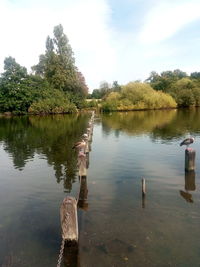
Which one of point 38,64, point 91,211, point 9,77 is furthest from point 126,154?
point 38,64

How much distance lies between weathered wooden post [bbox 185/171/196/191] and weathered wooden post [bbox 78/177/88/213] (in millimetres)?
4121

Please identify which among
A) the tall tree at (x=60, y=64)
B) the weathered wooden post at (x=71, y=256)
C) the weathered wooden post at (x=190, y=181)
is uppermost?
the tall tree at (x=60, y=64)

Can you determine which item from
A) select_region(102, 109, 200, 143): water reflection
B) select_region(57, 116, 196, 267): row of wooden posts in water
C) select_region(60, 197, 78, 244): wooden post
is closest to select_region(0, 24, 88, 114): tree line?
select_region(102, 109, 200, 143): water reflection

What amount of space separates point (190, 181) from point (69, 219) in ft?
22.3

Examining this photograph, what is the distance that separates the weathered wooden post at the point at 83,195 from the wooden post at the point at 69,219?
2.29 meters

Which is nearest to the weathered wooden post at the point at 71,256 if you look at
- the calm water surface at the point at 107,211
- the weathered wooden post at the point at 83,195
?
the calm water surface at the point at 107,211

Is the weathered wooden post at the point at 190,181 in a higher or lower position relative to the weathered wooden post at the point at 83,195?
higher

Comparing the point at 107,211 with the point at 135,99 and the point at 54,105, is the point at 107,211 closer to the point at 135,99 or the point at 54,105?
the point at 54,105

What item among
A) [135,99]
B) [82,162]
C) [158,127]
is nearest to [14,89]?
[135,99]

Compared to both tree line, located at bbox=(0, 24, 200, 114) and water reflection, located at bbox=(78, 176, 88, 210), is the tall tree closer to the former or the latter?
tree line, located at bbox=(0, 24, 200, 114)

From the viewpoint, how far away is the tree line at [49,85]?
2296 inches

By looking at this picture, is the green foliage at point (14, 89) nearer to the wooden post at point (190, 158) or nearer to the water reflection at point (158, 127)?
the water reflection at point (158, 127)

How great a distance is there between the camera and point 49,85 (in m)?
64.8

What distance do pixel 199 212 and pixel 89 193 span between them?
409 centimetres
